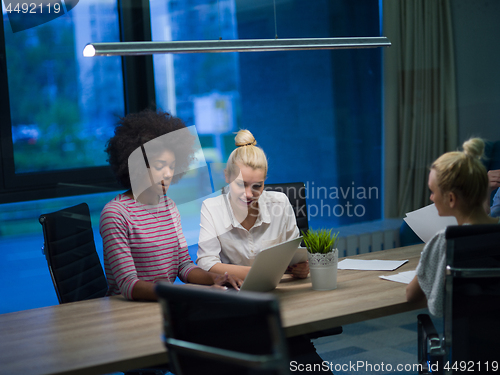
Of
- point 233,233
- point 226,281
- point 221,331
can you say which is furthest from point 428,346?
point 233,233

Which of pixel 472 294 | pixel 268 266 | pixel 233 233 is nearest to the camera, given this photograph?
pixel 472 294

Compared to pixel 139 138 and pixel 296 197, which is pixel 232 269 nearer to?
pixel 139 138

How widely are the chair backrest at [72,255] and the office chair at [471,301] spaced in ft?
4.33

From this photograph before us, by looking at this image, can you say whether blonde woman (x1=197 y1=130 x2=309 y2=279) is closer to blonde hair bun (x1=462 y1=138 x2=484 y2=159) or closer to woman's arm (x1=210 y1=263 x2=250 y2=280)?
woman's arm (x1=210 y1=263 x2=250 y2=280)

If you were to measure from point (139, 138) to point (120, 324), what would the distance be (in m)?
0.85

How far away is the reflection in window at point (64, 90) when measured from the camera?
2979 mm

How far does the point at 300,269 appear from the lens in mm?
1920

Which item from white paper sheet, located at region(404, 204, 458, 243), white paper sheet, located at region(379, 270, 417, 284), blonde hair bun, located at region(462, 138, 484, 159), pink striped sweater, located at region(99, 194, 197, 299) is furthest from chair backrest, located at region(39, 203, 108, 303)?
blonde hair bun, located at region(462, 138, 484, 159)

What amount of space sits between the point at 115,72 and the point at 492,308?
262 centimetres

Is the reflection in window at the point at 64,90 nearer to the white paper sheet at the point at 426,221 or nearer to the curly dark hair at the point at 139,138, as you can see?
the curly dark hair at the point at 139,138

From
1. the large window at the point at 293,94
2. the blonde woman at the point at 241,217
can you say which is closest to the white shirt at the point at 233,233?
the blonde woman at the point at 241,217

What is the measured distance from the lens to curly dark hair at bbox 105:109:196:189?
81.1 inches

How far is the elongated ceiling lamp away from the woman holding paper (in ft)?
2.97

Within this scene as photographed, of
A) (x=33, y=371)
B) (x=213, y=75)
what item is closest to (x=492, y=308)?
(x=33, y=371)
